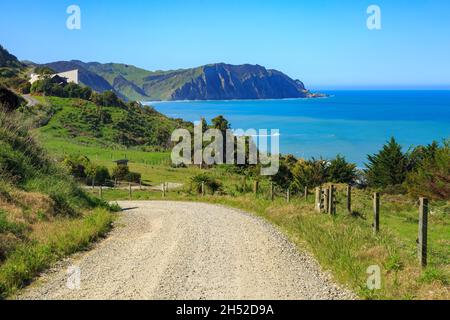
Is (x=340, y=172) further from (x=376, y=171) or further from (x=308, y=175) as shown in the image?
(x=308, y=175)

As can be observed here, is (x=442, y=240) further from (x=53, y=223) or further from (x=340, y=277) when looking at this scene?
(x=53, y=223)

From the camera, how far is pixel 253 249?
14414 mm

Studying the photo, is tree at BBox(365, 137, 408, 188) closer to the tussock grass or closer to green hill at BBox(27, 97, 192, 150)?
the tussock grass

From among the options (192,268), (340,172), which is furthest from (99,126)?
(192,268)

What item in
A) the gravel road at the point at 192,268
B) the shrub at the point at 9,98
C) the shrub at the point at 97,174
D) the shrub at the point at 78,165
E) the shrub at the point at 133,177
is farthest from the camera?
the shrub at the point at 133,177

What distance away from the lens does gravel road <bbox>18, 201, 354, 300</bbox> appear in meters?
9.80

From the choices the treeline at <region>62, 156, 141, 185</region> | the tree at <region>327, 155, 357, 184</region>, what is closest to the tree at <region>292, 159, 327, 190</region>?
the tree at <region>327, 155, 357, 184</region>

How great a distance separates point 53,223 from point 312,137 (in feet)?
533

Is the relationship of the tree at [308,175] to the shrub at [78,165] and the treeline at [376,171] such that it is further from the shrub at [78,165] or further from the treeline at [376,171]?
the shrub at [78,165]

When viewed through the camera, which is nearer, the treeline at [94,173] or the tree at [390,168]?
the treeline at [94,173]

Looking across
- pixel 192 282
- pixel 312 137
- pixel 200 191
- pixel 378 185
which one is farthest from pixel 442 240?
pixel 312 137

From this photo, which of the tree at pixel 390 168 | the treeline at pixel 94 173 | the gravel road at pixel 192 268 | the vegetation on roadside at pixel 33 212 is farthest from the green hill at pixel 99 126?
the gravel road at pixel 192 268

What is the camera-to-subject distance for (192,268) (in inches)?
468

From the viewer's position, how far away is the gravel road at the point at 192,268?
32.1 feet
